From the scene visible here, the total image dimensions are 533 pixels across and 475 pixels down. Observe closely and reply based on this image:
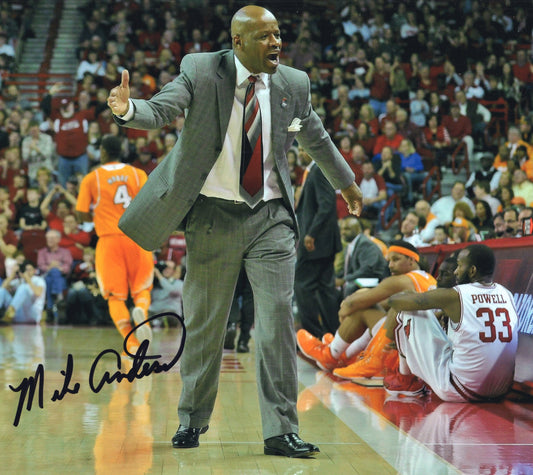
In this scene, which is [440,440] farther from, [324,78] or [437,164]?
[324,78]

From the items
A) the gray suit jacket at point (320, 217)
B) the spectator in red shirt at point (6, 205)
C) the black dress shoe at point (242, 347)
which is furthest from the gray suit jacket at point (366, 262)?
the spectator in red shirt at point (6, 205)

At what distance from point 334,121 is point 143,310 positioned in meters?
10.6

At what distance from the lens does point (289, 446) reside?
4098mm

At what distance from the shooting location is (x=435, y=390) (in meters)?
6.09

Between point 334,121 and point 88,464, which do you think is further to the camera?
point 334,121

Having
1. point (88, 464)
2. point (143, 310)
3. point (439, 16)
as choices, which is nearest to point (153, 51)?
point (439, 16)

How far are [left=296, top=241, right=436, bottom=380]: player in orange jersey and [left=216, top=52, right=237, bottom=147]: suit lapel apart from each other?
3.11m

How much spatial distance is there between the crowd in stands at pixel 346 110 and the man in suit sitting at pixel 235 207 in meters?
6.66

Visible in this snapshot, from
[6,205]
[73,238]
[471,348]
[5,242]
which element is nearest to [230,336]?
[471,348]

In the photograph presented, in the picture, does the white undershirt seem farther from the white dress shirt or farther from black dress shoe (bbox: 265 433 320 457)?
black dress shoe (bbox: 265 433 320 457)

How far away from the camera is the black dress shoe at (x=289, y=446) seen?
13.4 ft

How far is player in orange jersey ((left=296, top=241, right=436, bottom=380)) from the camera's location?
22.8 ft

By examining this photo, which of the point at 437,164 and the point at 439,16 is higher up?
the point at 439,16

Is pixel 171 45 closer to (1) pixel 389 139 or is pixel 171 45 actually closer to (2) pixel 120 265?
(1) pixel 389 139
